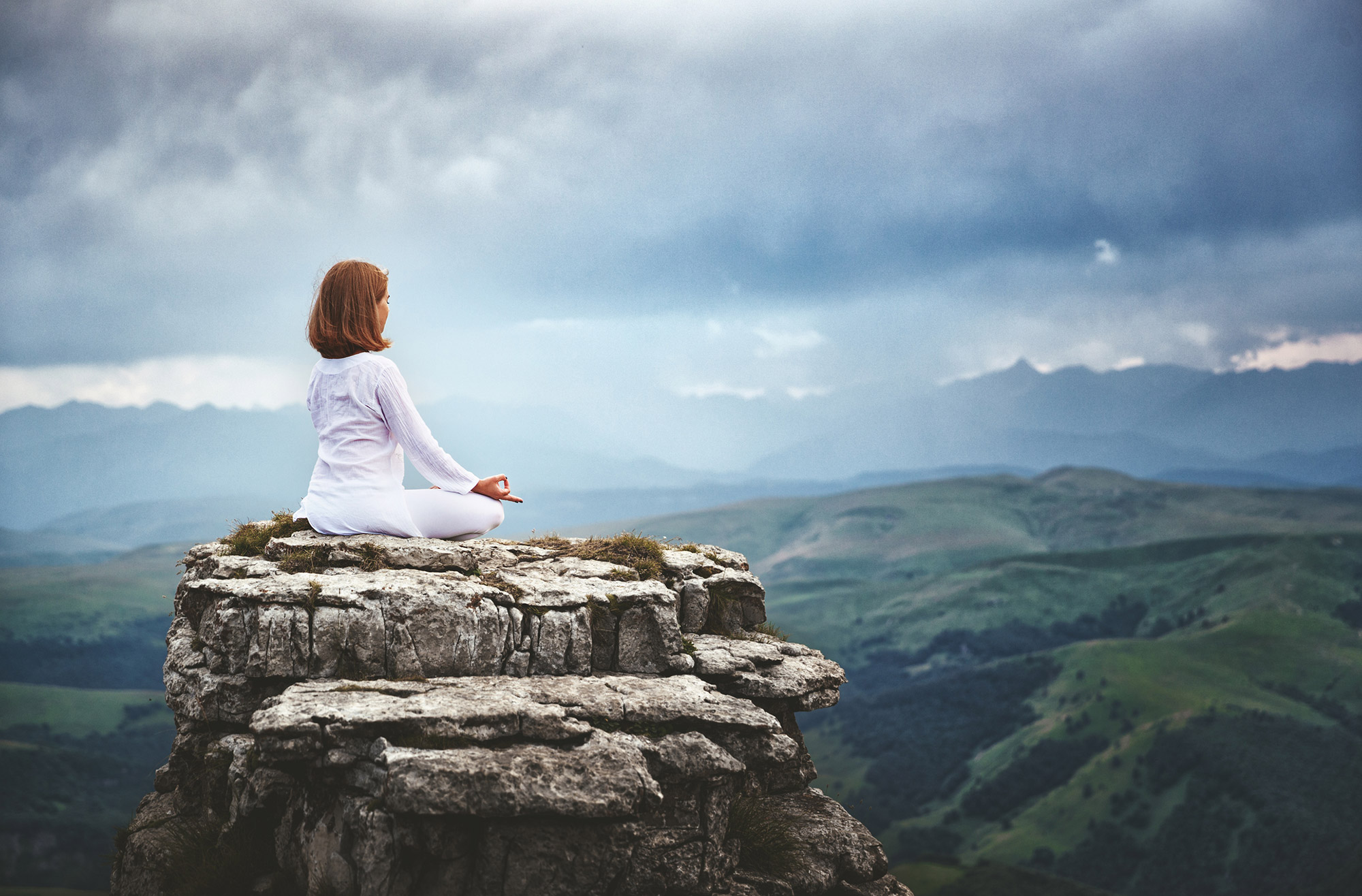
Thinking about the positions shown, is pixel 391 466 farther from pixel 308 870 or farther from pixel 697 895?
pixel 697 895

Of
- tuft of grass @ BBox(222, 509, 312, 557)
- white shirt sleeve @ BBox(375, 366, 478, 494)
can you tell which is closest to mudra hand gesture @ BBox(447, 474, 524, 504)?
white shirt sleeve @ BBox(375, 366, 478, 494)

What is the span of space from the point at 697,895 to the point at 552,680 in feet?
12.4

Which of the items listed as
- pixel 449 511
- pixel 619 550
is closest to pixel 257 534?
pixel 449 511

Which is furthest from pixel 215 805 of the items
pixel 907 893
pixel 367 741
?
pixel 907 893

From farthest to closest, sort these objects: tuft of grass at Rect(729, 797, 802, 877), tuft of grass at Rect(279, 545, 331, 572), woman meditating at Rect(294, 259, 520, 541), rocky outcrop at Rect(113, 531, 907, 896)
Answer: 1. tuft of grass at Rect(279, 545, 331, 572)
2. woman meditating at Rect(294, 259, 520, 541)
3. tuft of grass at Rect(729, 797, 802, 877)
4. rocky outcrop at Rect(113, 531, 907, 896)

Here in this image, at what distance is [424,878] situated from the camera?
448 inches

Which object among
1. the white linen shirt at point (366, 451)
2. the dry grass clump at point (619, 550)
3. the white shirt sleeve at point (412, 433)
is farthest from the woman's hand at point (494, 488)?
the dry grass clump at point (619, 550)

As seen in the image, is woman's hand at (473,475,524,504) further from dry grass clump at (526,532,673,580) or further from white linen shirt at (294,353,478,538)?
dry grass clump at (526,532,673,580)

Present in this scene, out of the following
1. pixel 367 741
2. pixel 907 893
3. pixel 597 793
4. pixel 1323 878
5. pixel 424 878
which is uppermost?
pixel 367 741

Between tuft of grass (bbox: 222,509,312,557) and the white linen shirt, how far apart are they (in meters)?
1.10

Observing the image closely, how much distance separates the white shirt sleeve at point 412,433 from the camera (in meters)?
14.0

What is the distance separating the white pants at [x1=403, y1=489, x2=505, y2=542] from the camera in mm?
15031

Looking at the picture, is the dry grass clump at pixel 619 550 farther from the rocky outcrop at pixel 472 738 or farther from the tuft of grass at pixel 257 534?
the tuft of grass at pixel 257 534

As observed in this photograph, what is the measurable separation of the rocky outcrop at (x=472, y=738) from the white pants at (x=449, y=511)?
0.42 m
